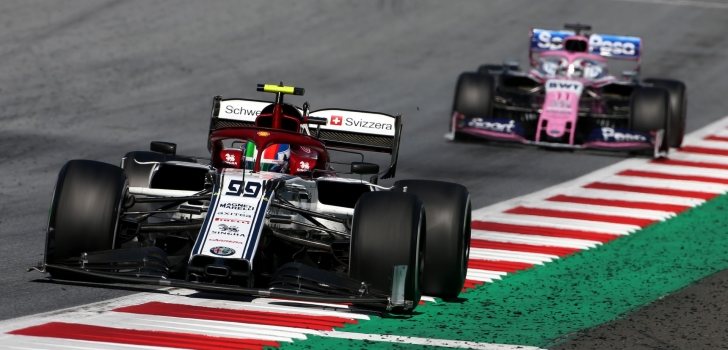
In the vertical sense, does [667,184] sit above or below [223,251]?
below

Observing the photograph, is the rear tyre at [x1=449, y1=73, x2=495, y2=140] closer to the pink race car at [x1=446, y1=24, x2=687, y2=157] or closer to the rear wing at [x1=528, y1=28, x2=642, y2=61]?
the pink race car at [x1=446, y1=24, x2=687, y2=157]

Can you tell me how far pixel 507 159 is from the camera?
66.8ft

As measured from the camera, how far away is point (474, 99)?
21359mm

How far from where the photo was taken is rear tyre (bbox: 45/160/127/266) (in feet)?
34.2

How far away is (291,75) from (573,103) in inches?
267

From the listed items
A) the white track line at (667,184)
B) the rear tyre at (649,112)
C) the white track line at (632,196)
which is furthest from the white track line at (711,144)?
the white track line at (632,196)

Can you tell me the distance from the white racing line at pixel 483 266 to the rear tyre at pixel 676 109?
23 centimetres

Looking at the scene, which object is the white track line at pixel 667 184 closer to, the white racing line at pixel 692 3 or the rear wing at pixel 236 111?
the rear wing at pixel 236 111

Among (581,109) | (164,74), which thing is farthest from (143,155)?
(164,74)

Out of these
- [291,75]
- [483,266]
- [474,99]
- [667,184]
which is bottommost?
[483,266]

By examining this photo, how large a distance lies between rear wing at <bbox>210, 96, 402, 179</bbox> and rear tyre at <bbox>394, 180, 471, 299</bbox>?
1.58 meters

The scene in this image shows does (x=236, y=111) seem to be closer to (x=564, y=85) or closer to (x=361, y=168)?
(x=361, y=168)

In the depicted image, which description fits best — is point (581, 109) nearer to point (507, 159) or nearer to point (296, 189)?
point (507, 159)

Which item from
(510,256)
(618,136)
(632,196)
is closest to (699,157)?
(618,136)
